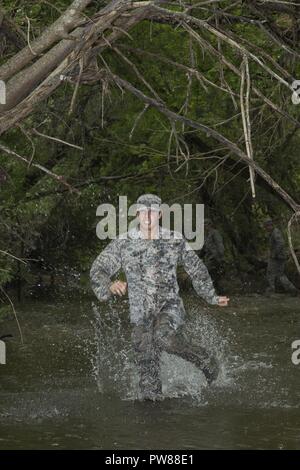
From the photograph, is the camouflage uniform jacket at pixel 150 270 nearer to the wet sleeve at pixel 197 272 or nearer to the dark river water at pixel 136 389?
the wet sleeve at pixel 197 272

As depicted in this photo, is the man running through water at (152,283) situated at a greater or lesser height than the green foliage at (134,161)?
lesser

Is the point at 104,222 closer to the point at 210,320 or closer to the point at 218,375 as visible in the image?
the point at 210,320

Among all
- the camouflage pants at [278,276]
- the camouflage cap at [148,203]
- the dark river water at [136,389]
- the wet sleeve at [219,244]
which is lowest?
the dark river water at [136,389]

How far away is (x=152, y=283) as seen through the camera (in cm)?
1073

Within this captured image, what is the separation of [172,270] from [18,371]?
2.83 meters

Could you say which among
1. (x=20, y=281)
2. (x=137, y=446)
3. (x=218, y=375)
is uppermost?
(x=20, y=281)

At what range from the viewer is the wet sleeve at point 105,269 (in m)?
10.6

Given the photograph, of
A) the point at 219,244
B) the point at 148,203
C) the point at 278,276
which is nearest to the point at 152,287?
the point at 148,203

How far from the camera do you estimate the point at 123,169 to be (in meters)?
20.5

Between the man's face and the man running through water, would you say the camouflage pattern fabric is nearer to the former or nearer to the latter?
the man running through water

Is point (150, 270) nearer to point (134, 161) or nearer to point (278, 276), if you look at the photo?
point (134, 161)

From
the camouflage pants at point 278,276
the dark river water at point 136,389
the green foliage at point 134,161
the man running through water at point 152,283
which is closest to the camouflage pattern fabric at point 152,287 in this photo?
the man running through water at point 152,283

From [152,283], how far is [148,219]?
1.96ft

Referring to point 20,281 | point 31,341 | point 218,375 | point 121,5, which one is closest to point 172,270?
point 218,375
